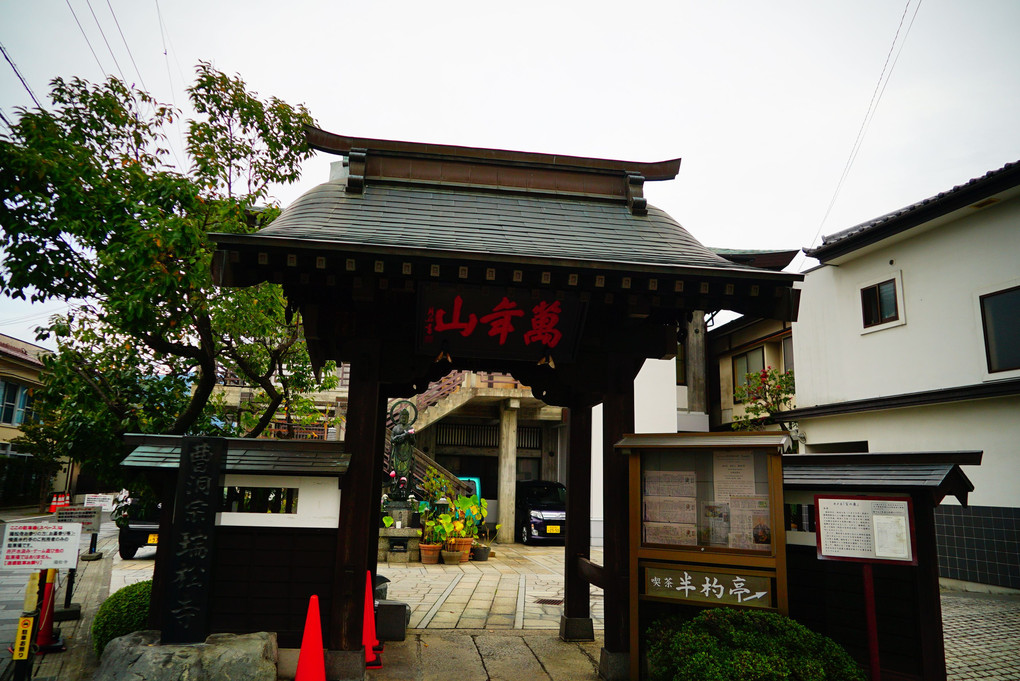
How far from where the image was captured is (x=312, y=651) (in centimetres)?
575

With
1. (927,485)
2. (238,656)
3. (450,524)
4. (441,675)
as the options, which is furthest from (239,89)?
(450,524)

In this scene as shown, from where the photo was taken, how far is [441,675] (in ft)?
21.3

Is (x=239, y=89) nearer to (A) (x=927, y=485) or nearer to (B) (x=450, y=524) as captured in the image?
(A) (x=927, y=485)

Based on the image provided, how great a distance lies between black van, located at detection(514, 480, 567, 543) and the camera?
784 inches

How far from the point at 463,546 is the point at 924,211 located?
12740 mm

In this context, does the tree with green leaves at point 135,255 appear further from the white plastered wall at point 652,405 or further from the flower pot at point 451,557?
the white plastered wall at point 652,405

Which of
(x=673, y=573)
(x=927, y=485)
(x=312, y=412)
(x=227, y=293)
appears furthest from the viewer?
(x=312, y=412)

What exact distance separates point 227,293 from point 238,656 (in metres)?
5.20

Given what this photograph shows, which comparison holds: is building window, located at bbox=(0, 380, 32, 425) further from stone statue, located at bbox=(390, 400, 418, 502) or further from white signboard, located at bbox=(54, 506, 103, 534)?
white signboard, located at bbox=(54, 506, 103, 534)

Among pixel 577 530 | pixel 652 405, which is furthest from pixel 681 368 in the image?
pixel 577 530

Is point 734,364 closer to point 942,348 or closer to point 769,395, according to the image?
point 769,395

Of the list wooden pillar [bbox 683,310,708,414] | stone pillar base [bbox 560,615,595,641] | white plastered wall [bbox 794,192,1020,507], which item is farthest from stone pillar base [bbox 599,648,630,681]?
wooden pillar [bbox 683,310,708,414]

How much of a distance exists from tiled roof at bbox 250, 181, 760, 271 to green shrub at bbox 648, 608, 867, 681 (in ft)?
10.4

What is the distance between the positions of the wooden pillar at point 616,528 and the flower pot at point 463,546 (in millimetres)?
9608
